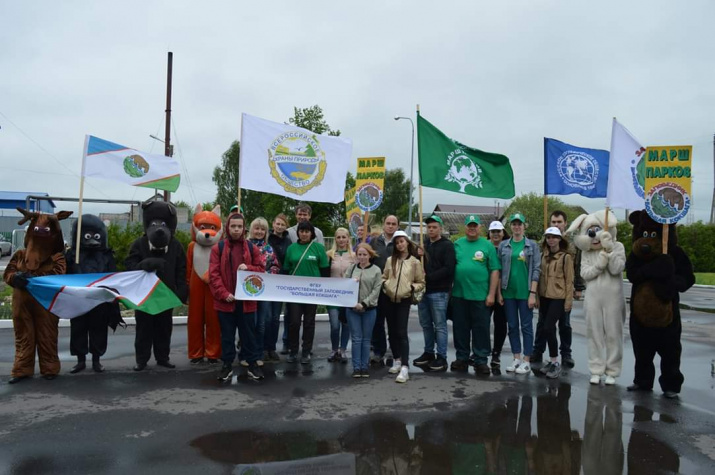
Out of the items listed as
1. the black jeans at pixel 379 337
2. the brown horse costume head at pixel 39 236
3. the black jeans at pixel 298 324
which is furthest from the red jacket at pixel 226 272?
the brown horse costume head at pixel 39 236

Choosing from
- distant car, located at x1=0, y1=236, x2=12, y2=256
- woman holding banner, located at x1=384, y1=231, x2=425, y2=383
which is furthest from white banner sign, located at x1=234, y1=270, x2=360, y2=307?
distant car, located at x1=0, y1=236, x2=12, y2=256

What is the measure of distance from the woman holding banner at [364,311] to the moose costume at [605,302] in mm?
2552

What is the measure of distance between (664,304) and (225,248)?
4991 mm

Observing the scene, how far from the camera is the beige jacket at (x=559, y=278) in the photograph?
653 centimetres

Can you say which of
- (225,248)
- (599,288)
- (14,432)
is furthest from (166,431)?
(599,288)

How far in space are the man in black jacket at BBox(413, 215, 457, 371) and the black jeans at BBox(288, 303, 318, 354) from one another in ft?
4.80

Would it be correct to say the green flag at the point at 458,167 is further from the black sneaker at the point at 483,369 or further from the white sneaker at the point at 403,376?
the white sneaker at the point at 403,376

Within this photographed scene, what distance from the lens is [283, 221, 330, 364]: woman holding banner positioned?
6.83 meters

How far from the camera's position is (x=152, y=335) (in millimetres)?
6652

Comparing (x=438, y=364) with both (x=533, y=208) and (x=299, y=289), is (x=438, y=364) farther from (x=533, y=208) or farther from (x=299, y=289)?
(x=533, y=208)

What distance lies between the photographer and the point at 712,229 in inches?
1073

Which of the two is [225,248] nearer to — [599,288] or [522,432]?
[522,432]

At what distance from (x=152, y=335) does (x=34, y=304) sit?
53.9 inches

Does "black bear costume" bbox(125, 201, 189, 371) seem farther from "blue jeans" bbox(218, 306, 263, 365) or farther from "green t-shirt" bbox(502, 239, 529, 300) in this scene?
"green t-shirt" bbox(502, 239, 529, 300)
